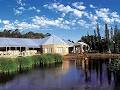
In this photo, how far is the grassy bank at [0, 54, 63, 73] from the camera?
32.2 meters

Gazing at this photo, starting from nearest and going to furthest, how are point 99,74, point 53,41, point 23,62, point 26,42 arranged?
point 99,74, point 23,62, point 26,42, point 53,41

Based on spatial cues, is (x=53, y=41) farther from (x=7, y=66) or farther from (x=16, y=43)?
(x=7, y=66)

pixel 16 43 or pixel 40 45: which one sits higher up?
pixel 16 43

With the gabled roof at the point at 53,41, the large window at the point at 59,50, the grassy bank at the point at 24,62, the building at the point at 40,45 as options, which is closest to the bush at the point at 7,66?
the grassy bank at the point at 24,62

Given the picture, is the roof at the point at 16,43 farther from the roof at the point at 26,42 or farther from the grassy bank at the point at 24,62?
the grassy bank at the point at 24,62

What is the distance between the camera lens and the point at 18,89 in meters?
21.6

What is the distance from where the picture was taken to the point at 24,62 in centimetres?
3809

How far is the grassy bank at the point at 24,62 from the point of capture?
3219cm

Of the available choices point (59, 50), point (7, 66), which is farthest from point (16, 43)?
point (7, 66)

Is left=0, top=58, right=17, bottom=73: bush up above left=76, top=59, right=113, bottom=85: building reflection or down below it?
above

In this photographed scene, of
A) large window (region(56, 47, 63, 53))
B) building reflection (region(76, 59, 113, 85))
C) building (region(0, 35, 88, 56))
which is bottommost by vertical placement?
building reflection (region(76, 59, 113, 85))

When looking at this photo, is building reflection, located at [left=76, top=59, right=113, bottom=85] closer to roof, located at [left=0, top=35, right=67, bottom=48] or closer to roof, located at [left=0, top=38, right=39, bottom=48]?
roof, located at [left=0, top=38, right=39, bottom=48]

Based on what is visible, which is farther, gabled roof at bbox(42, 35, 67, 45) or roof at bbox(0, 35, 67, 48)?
gabled roof at bbox(42, 35, 67, 45)

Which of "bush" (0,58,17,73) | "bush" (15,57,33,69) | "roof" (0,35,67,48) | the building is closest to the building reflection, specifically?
"bush" (15,57,33,69)
